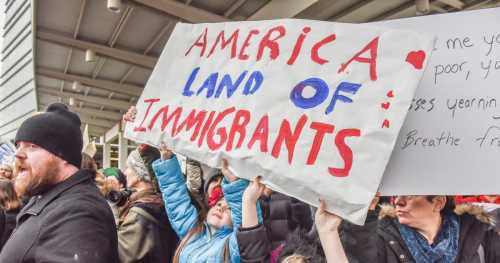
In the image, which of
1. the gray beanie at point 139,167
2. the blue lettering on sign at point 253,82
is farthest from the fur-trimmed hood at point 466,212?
the gray beanie at point 139,167

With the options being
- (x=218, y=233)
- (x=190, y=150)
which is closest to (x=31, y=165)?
(x=190, y=150)

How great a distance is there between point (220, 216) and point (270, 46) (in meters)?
0.82

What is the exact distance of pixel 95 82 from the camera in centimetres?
1209

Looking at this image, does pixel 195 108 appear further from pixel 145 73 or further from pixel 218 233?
pixel 145 73

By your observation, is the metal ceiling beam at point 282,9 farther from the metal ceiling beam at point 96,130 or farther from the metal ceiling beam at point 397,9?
the metal ceiling beam at point 96,130

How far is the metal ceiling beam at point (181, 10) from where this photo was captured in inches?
256

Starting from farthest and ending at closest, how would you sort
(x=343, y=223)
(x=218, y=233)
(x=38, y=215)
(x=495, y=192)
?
(x=218, y=233) → (x=343, y=223) → (x=38, y=215) → (x=495, y=192)

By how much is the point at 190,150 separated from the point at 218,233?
500 millimetres

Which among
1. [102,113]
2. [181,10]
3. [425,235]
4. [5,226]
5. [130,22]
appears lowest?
[5,226]

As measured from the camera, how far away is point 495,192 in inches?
53.3

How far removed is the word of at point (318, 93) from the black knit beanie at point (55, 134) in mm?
847

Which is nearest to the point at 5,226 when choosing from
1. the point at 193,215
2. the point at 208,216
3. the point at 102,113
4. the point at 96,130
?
the point at 193,215

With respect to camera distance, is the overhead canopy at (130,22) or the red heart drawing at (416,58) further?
the overhead canopy at (130,22)

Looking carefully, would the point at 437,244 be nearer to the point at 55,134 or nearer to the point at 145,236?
the point at 145,236
